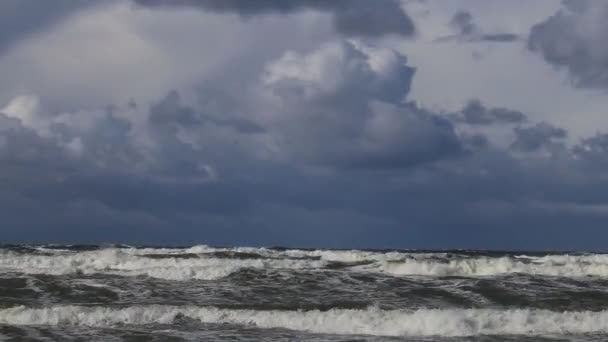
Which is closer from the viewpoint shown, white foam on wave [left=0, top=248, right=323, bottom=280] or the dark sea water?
the dark sea water

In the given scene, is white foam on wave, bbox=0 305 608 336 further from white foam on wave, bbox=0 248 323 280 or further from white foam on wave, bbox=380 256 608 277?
white foam on wave, bbox=380 256 608 277

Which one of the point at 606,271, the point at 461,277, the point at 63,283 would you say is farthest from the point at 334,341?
the point at 606,271

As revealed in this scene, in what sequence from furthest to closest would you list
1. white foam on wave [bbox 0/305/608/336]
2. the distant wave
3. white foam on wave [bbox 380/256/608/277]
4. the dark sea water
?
white foam on wave [bbox 380/256/608/277] → the distant wave → white foam on wave [bbox 0/305/608/336] → the dark sea water

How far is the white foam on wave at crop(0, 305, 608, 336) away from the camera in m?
20.6

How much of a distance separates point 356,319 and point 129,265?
67.3ft

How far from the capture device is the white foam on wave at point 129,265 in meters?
33.1

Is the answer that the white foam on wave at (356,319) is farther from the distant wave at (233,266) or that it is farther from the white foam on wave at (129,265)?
the distant wave at (233,266)

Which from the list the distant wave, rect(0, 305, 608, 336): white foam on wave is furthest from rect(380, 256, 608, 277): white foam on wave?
rect(0, 305, 608, 336): white foam on wave

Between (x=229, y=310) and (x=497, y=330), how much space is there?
22.2 ft

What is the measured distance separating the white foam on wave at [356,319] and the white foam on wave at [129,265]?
1082 cm

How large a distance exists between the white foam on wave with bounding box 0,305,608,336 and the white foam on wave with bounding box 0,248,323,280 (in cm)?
1082

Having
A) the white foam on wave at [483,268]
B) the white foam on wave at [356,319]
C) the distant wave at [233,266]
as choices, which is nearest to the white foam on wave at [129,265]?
the distant wave at [233,266]

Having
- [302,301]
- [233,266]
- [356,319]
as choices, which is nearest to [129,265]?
[233,266]

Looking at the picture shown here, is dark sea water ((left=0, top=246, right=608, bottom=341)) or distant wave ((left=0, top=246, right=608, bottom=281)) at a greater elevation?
distant wave ((left=0, top=246, right=608, bottom=281))
